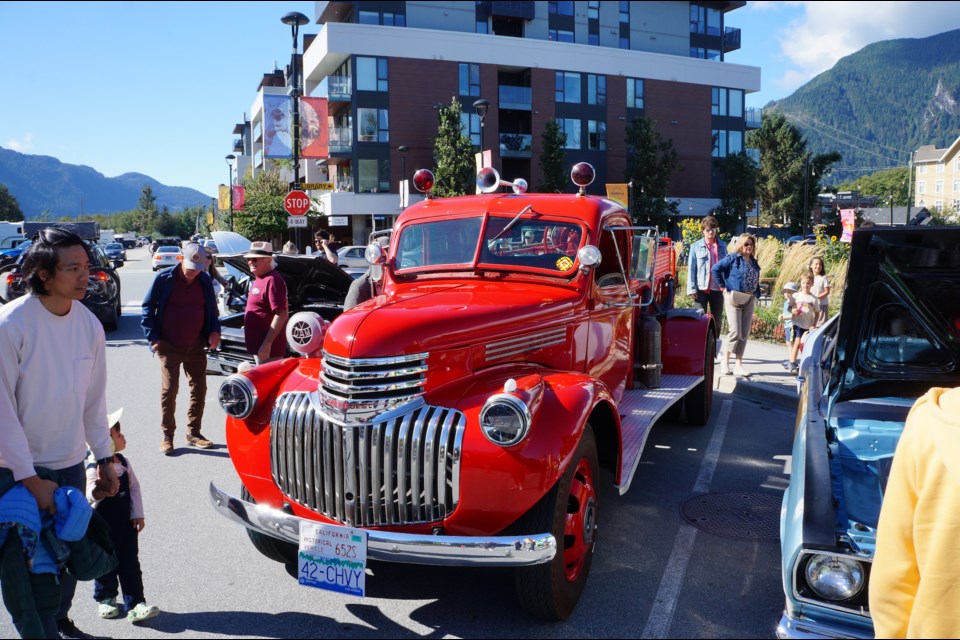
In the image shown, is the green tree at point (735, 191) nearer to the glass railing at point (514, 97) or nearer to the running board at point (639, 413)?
the glass railing at point (514, 97)

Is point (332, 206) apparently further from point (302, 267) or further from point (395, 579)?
point (395, 579)

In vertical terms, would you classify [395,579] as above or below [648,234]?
below

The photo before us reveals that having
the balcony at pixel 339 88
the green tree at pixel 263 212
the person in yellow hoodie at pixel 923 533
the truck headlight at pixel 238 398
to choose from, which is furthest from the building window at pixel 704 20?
the person in yellow hoodie at pixel 923 533

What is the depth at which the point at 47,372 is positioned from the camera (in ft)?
10.3

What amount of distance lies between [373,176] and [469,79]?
840cm

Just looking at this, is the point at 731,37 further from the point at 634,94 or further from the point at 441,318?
the point at 441,318

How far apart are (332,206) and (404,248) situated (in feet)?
130

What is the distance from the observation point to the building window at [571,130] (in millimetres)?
48531

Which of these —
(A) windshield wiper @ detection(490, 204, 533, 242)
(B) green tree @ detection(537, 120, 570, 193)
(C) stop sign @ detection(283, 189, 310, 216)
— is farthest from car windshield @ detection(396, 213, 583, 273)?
(B) green tree @ detection(537, 120, 570, 193)

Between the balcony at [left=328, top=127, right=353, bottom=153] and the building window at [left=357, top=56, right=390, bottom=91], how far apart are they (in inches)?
100.0

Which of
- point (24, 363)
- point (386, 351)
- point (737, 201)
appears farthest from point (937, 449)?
point (737, 201)

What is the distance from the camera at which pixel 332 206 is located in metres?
43.9

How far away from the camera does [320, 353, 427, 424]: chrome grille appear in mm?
3643

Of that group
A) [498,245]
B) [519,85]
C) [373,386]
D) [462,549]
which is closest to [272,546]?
[373,386]
